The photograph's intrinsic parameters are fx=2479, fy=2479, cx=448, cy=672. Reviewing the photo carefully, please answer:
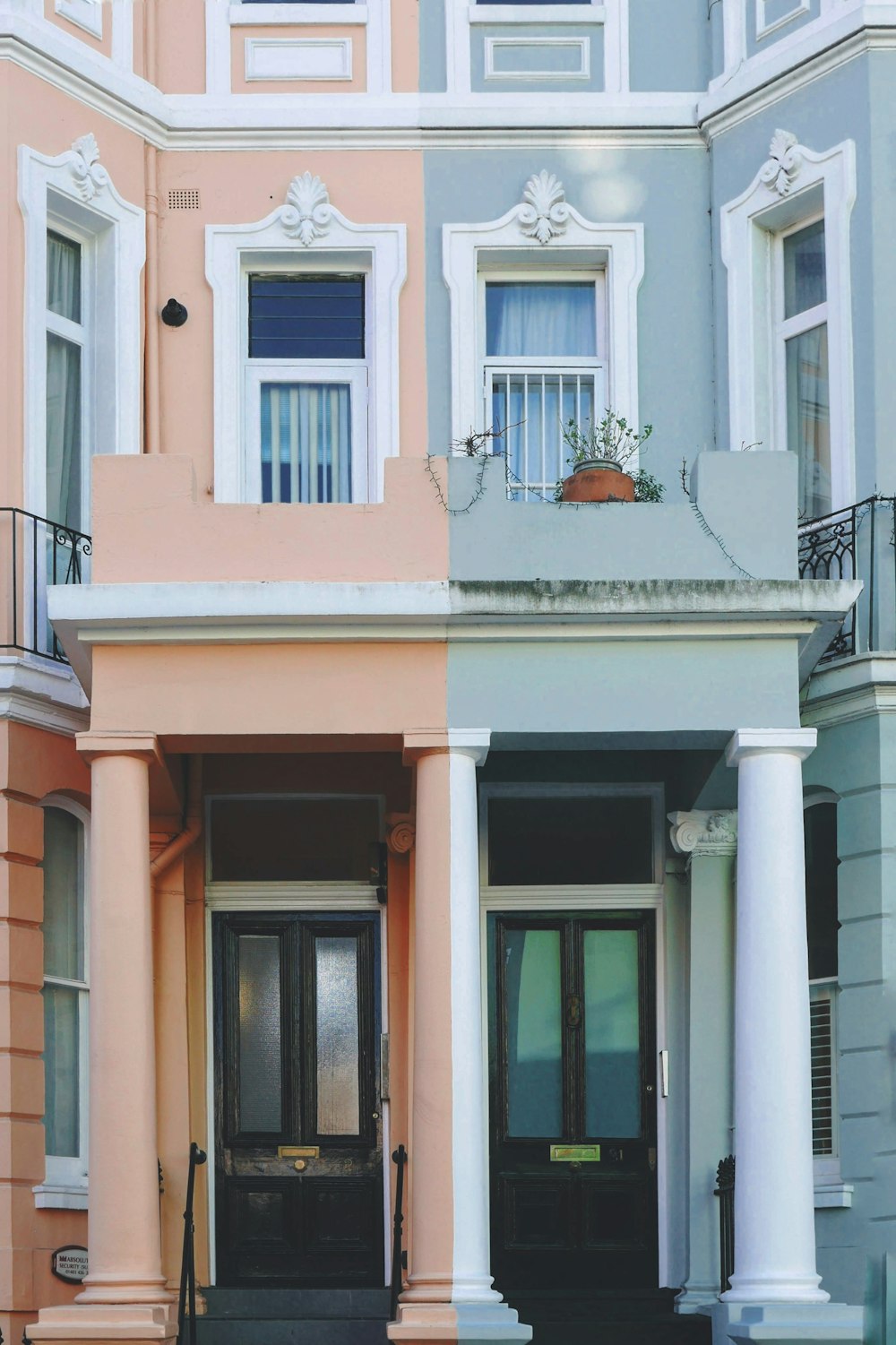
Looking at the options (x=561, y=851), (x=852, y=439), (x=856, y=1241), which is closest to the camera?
(x=856, y=1241)

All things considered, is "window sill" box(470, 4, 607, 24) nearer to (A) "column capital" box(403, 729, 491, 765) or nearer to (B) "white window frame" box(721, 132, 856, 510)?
(B) "white window frame" box(721, 132, 856, 510)

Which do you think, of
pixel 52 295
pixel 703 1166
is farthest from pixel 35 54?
pixel 703 1166

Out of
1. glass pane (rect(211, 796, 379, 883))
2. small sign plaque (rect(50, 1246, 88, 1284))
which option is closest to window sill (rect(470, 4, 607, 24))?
glass pane (rect(211, 796, 379, 883))

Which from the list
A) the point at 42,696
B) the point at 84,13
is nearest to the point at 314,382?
the point at 84,13

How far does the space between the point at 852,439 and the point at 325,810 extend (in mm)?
3952

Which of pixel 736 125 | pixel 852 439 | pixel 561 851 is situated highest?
pixel 736 125

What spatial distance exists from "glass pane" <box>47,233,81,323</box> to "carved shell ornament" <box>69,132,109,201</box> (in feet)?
1.20

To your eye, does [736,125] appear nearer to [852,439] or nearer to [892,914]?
[852,439]

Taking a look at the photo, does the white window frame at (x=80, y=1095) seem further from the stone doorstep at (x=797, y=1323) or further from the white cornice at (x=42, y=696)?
the stone doorstep at (x=797, y=1323)

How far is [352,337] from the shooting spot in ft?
51.7

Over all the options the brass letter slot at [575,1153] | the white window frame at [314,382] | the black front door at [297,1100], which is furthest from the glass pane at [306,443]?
the brass letter slot at [575,1153]

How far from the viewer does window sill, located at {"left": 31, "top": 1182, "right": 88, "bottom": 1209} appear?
44.3 feet

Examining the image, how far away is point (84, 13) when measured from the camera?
596 inches

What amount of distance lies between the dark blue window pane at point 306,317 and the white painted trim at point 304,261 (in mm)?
142
